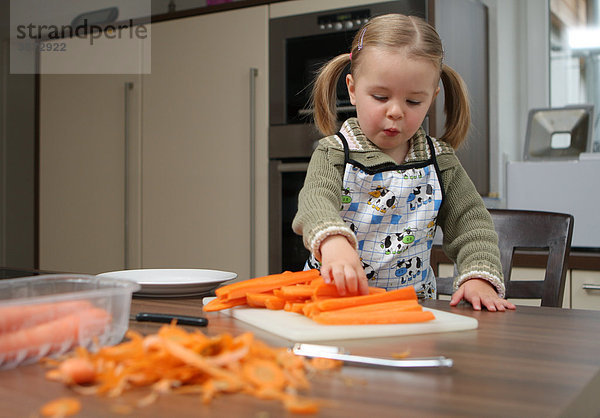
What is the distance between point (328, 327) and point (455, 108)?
29.9 inches

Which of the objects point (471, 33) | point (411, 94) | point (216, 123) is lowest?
point (411, 94)

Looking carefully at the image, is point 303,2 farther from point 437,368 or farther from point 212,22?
point 437,368

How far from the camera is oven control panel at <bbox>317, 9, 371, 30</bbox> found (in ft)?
7.64

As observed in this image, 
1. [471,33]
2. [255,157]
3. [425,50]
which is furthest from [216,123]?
[425,50]

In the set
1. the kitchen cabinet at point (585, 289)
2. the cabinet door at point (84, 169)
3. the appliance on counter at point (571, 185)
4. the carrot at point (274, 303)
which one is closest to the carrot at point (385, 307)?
the carrot at point (274, 303)

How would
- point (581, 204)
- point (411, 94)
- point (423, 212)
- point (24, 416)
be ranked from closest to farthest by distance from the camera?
point (24, 416)
point (411, 94)
point (423, 212)
point (581, 204)

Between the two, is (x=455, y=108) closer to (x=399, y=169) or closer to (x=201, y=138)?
(x=399, y=169)

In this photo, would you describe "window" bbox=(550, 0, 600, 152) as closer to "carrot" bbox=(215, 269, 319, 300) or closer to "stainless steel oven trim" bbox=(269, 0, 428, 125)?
"stainless steel oven trim" bbox=(269, 0, 428, 125)

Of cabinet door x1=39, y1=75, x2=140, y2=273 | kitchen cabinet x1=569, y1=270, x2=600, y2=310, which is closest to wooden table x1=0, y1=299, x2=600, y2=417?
kitchen cabinet x1=569, y1=270, x2=600, y2=310

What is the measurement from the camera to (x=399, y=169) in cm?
122

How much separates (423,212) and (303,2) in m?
1.51

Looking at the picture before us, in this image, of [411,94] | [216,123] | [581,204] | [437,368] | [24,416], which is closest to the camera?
[24,416]

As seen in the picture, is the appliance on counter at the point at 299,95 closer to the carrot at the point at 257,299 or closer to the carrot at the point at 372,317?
the carrot at the point at 257,299

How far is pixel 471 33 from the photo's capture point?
2.44 meters
